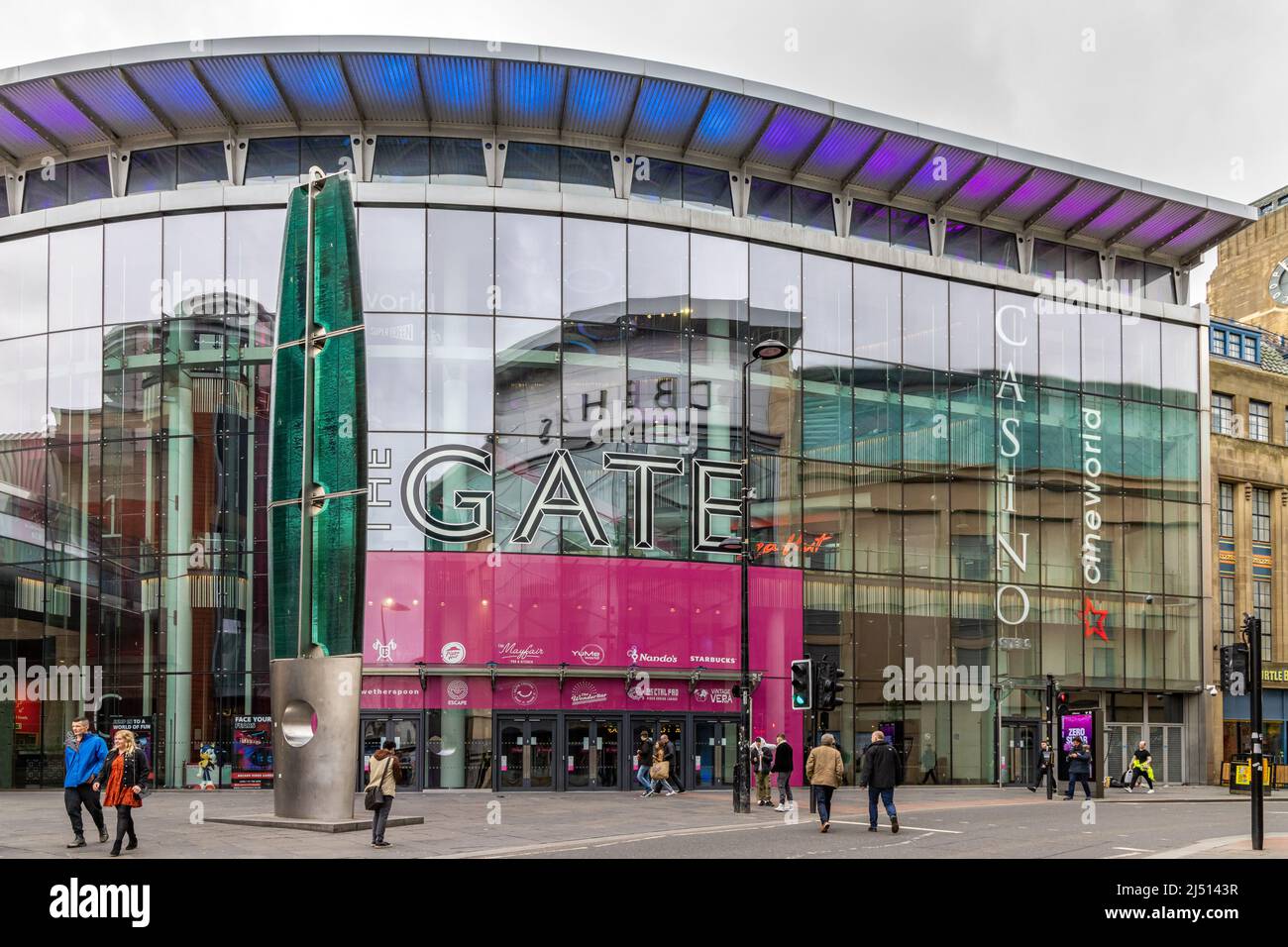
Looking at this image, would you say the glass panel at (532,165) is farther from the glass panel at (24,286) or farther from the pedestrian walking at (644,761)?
the pedestrian walking at (644,761)

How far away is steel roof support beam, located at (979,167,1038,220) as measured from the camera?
41.6m

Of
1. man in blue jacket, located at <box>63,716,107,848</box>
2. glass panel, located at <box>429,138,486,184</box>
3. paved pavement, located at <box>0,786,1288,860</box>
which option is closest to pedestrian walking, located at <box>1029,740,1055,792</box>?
paved pavement, located at <box>0,786,1288,860</box>

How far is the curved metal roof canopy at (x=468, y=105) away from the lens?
34750 millimetres

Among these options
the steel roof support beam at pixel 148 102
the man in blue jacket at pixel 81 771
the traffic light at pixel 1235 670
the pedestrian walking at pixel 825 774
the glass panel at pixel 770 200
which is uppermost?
the steel roof support beam at pixel 148 102

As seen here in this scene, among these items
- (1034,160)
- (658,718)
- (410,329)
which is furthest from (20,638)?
(1034,160)

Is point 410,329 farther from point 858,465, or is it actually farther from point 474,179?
point 858,465

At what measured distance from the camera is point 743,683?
Result: 27859mm

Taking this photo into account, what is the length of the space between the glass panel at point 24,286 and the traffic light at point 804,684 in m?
23.8

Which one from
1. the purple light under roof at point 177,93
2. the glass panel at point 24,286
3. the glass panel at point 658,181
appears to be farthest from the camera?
the glass panel at point 658,181

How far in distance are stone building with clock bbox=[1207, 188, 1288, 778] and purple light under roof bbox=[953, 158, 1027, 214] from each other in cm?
1283

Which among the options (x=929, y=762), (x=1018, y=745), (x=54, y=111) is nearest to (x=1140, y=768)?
(x=1018, y=745)

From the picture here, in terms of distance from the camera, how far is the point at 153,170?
37469 millimetres

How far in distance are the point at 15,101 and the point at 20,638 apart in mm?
14808

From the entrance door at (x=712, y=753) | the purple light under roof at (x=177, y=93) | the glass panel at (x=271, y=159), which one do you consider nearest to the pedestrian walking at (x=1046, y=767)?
the entrance door at (x=712, y=753)
